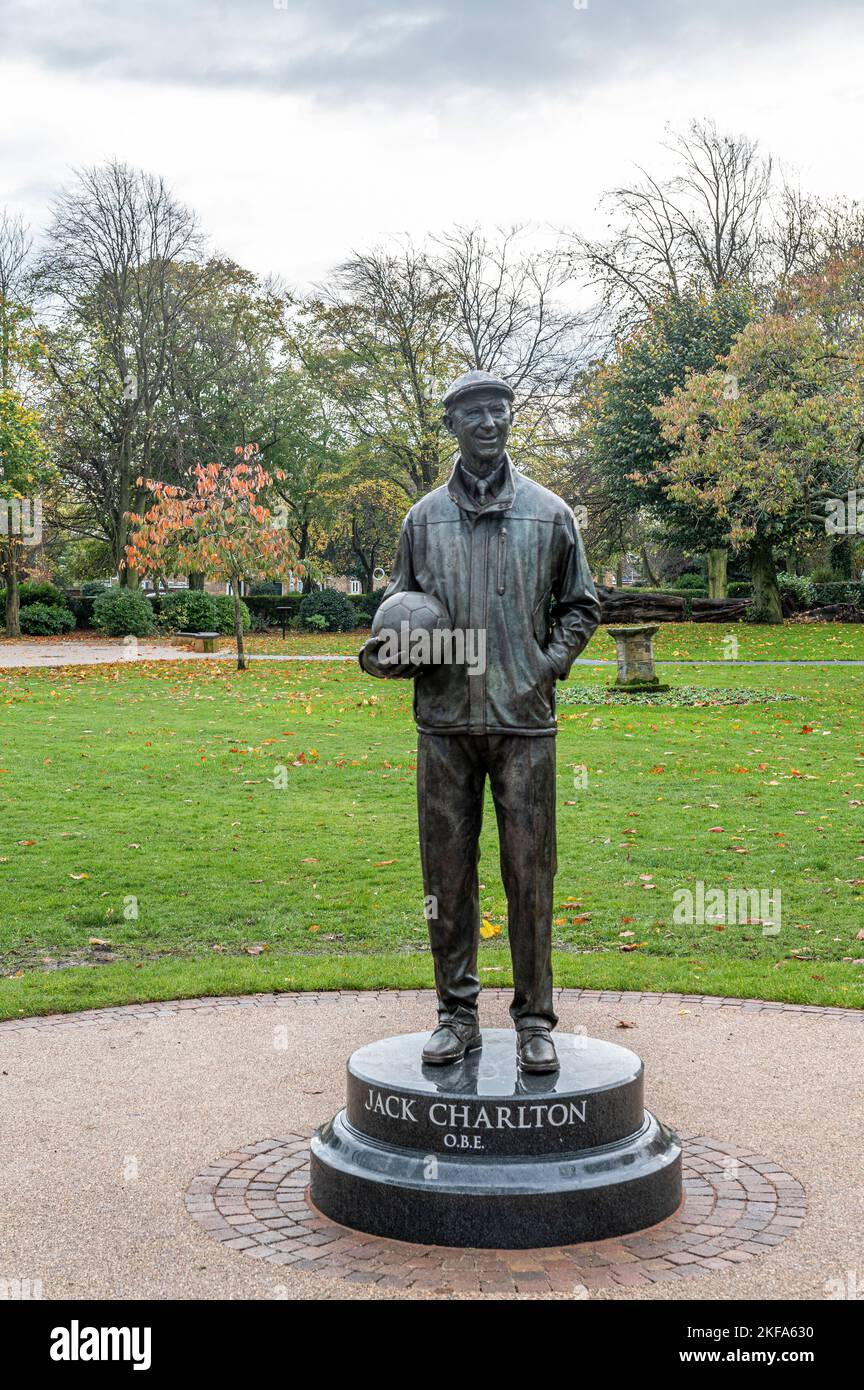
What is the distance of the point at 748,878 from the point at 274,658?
22.3m

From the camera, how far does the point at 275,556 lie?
87.8 feet

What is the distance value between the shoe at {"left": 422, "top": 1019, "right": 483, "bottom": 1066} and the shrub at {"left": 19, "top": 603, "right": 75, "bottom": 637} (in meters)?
37.6

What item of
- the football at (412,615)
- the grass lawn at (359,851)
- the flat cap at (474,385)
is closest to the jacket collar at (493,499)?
the flat cap at (474,385)

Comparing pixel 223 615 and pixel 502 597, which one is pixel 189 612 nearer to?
pixel 223 615

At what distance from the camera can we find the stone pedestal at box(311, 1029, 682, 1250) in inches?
179

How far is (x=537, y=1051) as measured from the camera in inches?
193

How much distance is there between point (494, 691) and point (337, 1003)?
3083 millimetres

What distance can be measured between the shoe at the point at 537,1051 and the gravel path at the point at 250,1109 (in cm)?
88

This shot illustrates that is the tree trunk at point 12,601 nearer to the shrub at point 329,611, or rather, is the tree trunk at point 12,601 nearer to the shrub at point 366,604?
the shrub at point 329,611

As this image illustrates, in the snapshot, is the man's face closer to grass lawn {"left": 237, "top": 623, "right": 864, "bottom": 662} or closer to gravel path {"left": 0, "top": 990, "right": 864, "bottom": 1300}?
gravel path {"left": 0, "top": 990, "right": 864, "bottom": 1300}

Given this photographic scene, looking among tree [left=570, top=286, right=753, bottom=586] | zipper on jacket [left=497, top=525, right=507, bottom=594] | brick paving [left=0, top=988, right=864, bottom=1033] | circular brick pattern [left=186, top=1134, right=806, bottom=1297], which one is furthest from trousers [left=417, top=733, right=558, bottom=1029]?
tree [left=570, top=286, right=753, bottom=586]

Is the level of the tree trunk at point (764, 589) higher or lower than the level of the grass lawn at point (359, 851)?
higher

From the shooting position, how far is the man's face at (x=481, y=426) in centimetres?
493

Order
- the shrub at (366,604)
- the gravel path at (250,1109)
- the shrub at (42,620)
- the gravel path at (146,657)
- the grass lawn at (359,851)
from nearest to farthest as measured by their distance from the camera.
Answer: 1. the gravel path at (250,1109)
2. the grass lawn at (359,851)
3. the gravel path at (146,657)
4. the shrub at (42,620)
5. the shrub at (366,604)
